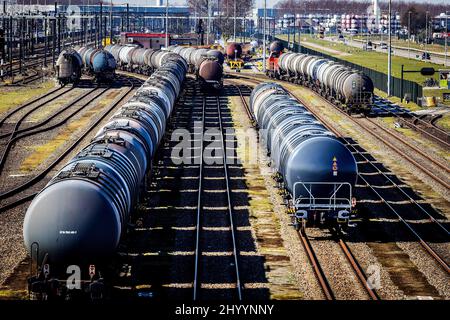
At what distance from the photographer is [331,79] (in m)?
59.1

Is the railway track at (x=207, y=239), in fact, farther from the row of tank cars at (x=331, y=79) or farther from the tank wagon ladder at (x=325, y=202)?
the row of tank cars at (x=331, y=79)

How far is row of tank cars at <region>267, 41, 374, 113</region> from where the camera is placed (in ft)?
175

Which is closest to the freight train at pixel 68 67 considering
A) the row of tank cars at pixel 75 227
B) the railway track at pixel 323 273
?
the railway track at pixel 323 273

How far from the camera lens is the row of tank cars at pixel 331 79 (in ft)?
175

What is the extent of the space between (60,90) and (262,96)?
35446 millimetres

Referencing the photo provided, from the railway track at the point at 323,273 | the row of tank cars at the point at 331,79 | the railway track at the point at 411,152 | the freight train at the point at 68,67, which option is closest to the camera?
the railway track at the point at 323,273

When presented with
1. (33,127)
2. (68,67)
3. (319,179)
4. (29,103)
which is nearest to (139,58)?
(68,67)

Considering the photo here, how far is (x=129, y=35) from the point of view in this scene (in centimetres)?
12300

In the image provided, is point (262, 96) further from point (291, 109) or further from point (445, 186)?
point (445, 186)

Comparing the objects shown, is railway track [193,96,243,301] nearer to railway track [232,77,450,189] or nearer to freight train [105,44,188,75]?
railway track [232,77,450,189]

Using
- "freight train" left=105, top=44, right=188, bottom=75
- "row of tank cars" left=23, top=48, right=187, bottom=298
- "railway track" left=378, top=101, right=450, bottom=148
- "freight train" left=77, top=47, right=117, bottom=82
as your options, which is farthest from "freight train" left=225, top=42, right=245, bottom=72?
"row of tank cars" left=23, top=48, right=187, bottom=298

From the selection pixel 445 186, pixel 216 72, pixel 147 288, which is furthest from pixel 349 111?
pixel 147 288

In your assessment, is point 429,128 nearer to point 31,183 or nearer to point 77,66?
point 31,183

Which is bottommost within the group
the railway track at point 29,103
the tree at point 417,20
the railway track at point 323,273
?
the railway track at point 323,273
